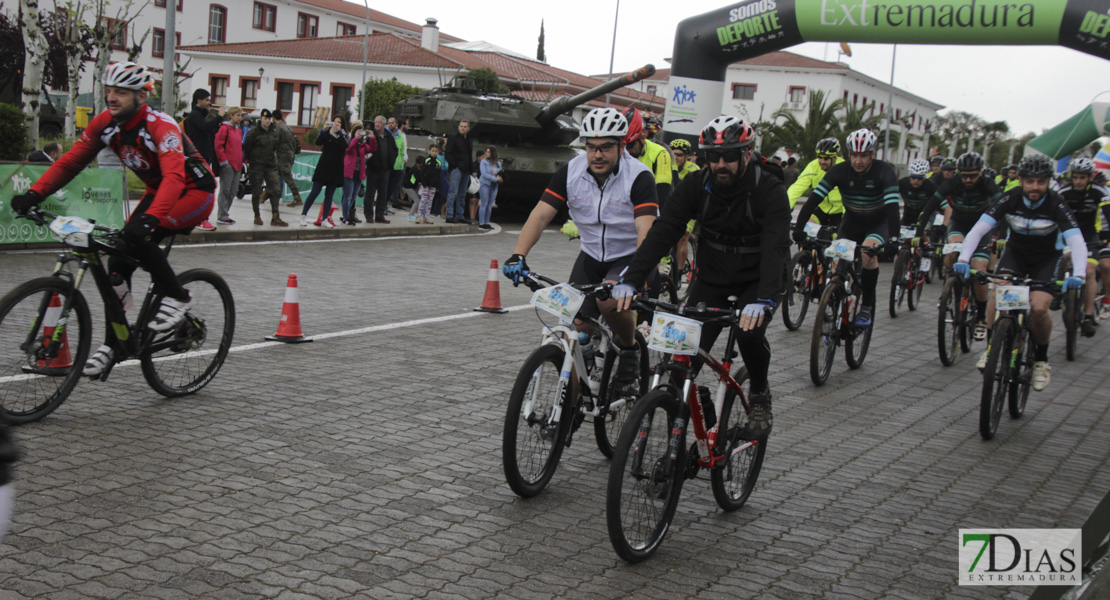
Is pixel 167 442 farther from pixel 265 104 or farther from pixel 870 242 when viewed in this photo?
pixel 265 104

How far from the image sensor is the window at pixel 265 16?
72562mm

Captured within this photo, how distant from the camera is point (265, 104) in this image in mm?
63625

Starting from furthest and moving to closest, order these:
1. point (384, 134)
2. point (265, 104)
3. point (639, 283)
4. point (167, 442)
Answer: point (265, 104)
point (384, 134)
point (167, 442)
point (639, 283)

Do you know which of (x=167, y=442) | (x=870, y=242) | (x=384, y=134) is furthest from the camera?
(x=384, y=134)

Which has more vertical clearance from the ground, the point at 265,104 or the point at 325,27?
the point at 325,27

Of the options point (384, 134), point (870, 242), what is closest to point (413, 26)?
point (384, 134)

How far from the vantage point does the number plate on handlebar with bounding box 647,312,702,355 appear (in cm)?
453

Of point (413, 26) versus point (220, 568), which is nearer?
point (220, 568)

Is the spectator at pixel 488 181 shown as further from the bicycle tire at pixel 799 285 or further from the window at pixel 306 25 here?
the window at pixel 306 25

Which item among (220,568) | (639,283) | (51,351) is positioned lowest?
(220,568)

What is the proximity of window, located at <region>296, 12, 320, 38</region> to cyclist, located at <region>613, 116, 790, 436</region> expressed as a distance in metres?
75.4

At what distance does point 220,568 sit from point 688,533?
7.13 feet

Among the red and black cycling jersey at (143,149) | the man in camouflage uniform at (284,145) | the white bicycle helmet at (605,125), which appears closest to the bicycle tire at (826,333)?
the white bicycle helmet at (605,125)

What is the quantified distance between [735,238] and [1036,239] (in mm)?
4296
